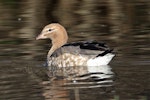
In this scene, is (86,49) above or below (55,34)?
below

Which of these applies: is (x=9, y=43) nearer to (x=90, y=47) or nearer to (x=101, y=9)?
(x=90, y=47)

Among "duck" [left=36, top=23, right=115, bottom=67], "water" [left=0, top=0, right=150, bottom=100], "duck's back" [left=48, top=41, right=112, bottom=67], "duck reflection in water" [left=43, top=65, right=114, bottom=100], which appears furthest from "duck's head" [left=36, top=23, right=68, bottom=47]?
"duck reflection in water" [left=43, top=65, right=114, bottom=100]

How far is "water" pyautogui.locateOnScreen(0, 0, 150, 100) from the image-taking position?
1124 cm

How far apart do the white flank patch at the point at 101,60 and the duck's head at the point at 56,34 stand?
1429mm

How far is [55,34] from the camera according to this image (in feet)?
50.6

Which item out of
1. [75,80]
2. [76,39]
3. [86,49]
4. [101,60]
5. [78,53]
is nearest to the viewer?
[75,80]

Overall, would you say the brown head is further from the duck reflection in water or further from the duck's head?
the duck reflection in water

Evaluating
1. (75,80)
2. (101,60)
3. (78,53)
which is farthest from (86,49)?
(75,80)

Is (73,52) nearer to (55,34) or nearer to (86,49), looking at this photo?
(86,49)

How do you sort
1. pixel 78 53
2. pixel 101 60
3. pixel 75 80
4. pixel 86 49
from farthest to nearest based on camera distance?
pixel 78 53 < pixel 86 49 < pixel 101 60 < pixel 75 80

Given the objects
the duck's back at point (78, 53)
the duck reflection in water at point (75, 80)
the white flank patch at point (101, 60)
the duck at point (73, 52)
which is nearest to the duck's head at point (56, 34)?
the duck at point (73, 52)

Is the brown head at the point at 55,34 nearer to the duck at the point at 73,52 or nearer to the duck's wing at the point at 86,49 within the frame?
the duck at the point at 73,52

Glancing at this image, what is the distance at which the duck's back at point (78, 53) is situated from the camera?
13773 millimetres

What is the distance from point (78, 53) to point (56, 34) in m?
1.22
